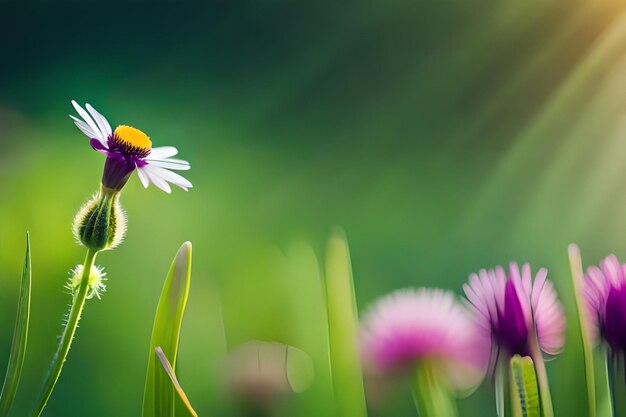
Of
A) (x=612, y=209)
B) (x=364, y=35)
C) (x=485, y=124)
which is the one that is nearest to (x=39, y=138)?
(x=364, y=35)

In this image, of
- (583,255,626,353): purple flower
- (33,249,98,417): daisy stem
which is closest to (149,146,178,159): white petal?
(33,249,98,417): daisy stem

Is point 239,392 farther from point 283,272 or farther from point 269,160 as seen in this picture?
point 269,160

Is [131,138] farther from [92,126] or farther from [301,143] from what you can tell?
[301,143]

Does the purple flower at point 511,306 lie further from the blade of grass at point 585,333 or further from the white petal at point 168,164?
the white petal at point 168,164

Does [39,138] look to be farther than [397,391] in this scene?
Yes

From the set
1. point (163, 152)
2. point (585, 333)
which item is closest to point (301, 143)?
point (163, 152)

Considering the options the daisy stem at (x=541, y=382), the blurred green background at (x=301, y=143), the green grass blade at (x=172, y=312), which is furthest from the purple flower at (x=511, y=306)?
the blurred green background at (x=301, y=143)
